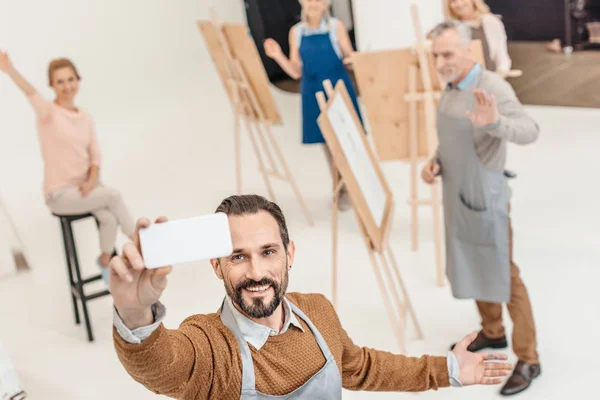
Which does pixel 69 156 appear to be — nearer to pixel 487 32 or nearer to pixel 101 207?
pixel 101 207

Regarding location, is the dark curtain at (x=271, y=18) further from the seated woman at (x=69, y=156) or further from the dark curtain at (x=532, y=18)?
the seated woman at (x=69, y=156)

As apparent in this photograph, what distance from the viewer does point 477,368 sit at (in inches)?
79.2

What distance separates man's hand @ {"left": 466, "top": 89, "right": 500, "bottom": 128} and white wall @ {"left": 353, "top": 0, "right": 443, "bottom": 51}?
3.96m

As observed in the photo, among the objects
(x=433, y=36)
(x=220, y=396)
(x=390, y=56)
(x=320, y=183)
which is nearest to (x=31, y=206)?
(x=320, y=183)

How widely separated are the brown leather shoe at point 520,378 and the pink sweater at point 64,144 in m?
2.28

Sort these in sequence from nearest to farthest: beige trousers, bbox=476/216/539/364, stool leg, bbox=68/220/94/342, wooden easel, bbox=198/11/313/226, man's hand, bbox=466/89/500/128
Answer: man's hand, bbox=466/89/500/128
beige trousers, bbox=476/216/539/364
stool leg, bbox=68/220/94/342
wooden easel, bbox=198/11/313/226

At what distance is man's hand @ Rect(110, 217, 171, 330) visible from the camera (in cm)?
139

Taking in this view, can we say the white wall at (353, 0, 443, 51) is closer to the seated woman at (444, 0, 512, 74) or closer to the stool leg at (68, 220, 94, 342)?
the seated woman at (444, 0, 512, 74)

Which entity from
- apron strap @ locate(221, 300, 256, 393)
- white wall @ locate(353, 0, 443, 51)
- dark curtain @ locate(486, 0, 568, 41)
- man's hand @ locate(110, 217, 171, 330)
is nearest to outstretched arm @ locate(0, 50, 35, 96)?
apron strap @ locate(221, 300, 256, 393)

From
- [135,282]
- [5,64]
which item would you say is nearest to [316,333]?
[135,282]

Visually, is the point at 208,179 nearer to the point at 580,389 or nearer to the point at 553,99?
the point at 553,99

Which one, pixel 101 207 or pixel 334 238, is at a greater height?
pixel 101 207

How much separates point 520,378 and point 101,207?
2.20 m

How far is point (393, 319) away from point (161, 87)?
5.79 metres
